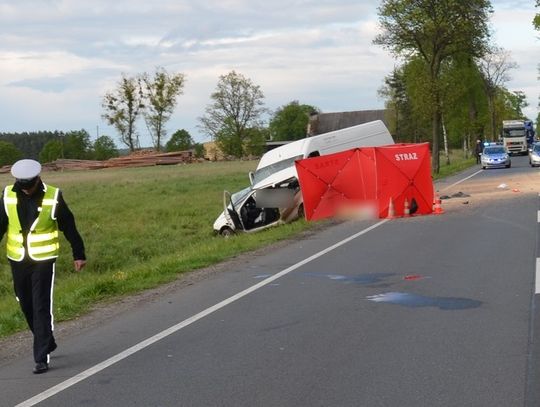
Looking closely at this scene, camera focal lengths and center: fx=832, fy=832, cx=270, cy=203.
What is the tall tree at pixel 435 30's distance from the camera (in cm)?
4922

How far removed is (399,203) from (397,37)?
1234 inches

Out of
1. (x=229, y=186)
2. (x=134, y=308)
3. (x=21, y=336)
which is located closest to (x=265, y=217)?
(x=134, y=308)

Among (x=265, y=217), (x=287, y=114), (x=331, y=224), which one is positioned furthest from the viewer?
(x=287, y=114)

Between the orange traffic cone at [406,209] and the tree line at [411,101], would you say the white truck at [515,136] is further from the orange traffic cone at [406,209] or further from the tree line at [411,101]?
the orange traffic cone at [406,209]

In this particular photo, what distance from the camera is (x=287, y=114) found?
14888cm

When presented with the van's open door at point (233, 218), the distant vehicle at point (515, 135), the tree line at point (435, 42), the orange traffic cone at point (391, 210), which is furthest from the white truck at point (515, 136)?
the van's open door at point (233, 218)

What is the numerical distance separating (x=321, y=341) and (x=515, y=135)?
236 ft

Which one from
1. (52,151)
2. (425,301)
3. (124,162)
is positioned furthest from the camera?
(52,151)

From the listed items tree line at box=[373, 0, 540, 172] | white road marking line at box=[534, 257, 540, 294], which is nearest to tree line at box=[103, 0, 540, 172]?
tree line at box=[373, 0, 540, 172]

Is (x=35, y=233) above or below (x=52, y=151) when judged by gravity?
below

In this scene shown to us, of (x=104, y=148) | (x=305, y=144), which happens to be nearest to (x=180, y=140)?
(x=104, y=148)

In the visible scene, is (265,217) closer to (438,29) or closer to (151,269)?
(151,269)

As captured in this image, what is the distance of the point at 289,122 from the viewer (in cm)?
14875

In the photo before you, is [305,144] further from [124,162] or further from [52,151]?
[52,151]
